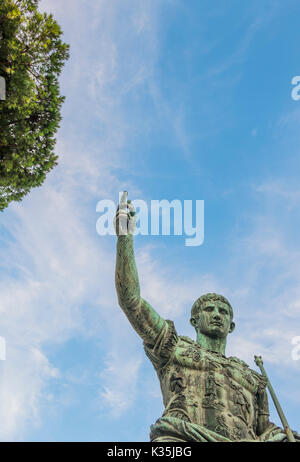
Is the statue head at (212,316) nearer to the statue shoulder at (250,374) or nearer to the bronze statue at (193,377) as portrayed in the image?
the bronze statue at (193,377)

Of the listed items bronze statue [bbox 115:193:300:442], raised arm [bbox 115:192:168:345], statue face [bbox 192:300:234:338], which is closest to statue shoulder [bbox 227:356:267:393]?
bronze statue [bbox 115:193:300:442]

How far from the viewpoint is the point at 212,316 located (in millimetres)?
9109

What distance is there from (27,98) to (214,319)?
554 centimetres

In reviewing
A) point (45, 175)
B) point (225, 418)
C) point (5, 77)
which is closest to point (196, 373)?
point (225, 418)

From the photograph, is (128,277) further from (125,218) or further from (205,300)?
(205,300)

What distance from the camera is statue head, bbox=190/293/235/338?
9.03 metres

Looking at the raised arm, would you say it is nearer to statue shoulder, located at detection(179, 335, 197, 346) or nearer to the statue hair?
statue shoulder, located at detection(179, 335, 197, 346)

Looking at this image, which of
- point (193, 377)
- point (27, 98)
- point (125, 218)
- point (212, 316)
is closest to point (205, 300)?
point (212, 316)

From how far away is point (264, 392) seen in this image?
8.63 m

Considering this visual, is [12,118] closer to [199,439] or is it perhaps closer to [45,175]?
[45,175]

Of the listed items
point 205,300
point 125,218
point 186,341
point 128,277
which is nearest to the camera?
point 128,277

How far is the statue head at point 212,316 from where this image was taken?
903cm

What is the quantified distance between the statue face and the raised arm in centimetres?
133
